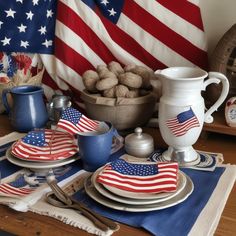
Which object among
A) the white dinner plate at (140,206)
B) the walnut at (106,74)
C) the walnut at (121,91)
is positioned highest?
the walnut at (106,74)

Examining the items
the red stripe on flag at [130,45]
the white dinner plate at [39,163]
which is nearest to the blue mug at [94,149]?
the white dinner plate at [39,163]

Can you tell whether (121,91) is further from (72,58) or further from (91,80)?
(72,58)

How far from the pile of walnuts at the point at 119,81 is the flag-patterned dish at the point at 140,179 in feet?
0.87

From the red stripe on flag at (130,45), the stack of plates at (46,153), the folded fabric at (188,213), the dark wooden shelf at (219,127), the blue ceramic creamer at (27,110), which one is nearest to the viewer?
the folded fabric at (188,213)

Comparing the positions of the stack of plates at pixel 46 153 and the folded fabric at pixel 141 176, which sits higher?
the folded fabric at pixel 141 176

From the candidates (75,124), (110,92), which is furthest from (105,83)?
(75,124)

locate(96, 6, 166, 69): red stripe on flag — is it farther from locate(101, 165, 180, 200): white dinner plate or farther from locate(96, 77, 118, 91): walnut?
locate(101, 165, 180, 200): white dinner plate

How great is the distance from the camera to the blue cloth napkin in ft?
2.06

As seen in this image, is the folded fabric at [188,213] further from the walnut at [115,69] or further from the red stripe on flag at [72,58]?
the red stripe on flag at [72,58]

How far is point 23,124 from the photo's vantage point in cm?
107

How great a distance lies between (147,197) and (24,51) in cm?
86

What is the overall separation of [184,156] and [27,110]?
48 centimetres

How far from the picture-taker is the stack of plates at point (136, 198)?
2.18 feet

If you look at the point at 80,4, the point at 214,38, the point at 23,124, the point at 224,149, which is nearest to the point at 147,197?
the point at 224,149
